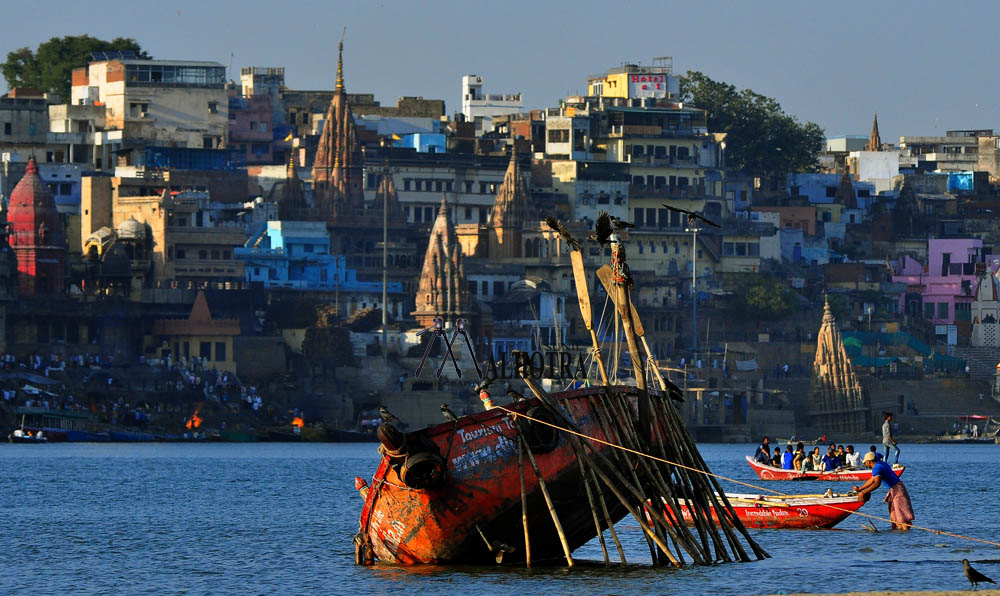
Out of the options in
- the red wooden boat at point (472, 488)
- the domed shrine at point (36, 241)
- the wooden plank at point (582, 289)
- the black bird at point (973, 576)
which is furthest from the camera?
the domed shrine at point (36, 241)

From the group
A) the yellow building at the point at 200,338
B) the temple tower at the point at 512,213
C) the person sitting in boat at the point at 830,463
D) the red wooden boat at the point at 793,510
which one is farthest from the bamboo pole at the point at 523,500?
the temple tower at the point at 512,213

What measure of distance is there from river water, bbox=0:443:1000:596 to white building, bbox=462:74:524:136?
3367 inches

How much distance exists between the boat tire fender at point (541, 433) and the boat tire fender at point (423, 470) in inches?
55.9

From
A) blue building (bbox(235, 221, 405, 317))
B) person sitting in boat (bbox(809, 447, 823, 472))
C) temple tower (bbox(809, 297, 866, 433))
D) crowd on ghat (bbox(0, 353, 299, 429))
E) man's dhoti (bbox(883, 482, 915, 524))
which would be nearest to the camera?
man's dhoti (bbox(883, 482, 915, 524))

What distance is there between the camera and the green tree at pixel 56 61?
149 meters

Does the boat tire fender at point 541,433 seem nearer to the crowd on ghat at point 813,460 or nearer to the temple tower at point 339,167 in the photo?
the crowd on ghat at point 813,460

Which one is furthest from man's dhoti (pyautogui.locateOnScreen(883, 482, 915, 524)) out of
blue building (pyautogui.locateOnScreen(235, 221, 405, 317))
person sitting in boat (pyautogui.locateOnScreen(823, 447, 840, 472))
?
blue building (pyautogui.locateOnScreen(235, 221, 405, 317))

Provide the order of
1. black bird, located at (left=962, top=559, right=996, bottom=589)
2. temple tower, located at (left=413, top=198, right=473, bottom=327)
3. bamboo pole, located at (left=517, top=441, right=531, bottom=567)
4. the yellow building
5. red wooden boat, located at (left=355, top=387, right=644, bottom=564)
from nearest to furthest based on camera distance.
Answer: black bird, located at (left=962, top=559, right=996, bottom=589) < red wooden boat, located at (left=355, top=387, right=644, bottom=564) < bamboo pole, located at (left=517, top=441, right=531, bottom=567) < the yellow building < temple tower, located at (left=413, top=198, right=473, bottom=327)

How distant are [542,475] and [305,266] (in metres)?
85.9

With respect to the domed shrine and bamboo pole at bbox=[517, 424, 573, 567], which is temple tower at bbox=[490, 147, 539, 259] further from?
bamboo pole at bbox=[517, 424, 573, 567]

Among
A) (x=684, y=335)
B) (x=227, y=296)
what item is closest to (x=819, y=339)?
(x=684, y=335)

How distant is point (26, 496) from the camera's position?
64.0 meters

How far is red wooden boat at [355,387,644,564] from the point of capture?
114ft

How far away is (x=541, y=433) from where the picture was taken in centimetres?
3519
